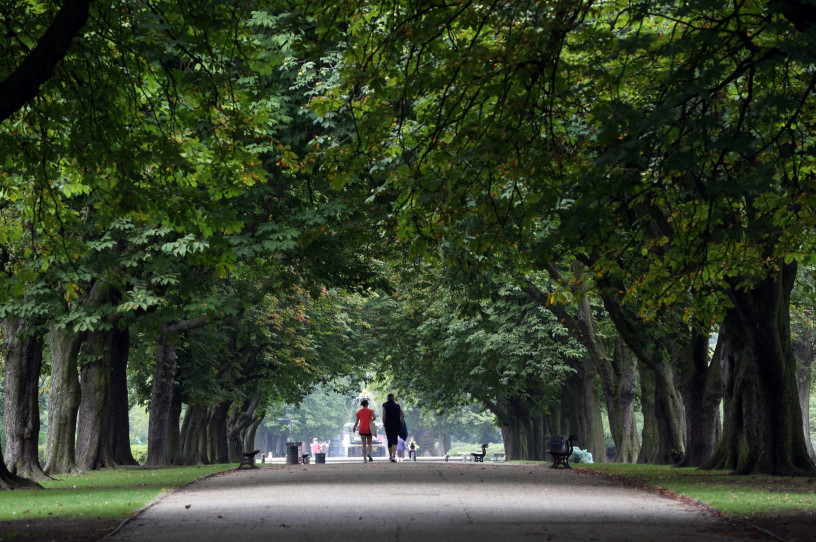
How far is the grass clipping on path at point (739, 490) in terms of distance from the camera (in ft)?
42.3

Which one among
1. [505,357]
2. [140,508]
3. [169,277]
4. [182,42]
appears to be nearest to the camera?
[182,42]

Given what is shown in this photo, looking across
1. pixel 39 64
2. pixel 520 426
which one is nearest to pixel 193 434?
pixel 520 426

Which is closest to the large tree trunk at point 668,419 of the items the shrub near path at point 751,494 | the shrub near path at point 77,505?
the shrub near path at point 751,494

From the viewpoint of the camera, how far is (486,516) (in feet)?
41.0

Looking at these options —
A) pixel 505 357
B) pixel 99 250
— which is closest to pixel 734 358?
pixel 99 250

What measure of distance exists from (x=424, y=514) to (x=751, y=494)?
5.08 meters

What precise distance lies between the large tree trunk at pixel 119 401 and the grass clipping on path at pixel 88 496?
383 cm

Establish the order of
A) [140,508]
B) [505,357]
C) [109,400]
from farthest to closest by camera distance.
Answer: [505,357] → [109,400] → [140,508]

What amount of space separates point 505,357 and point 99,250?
1917 cm

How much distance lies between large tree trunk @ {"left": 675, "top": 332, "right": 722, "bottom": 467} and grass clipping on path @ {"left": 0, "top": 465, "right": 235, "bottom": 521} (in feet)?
35.9

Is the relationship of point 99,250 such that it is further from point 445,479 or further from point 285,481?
point 445,479

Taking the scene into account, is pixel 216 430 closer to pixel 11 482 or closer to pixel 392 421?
pixel 392 421

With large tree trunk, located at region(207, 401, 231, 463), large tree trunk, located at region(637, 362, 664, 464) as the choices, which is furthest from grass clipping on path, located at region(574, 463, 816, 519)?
large tree trunk, located at region(207, 401, 231, 463)

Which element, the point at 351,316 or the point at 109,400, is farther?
the point at 351,316
